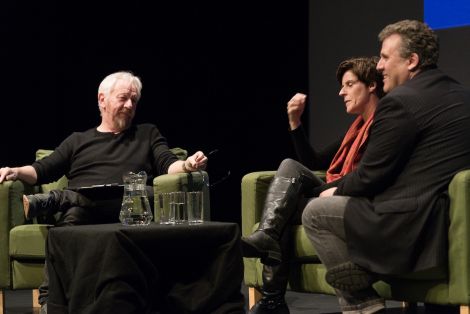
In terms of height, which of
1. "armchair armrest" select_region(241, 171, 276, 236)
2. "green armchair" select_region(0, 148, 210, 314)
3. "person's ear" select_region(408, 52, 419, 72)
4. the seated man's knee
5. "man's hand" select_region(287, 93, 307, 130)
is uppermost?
"person's ear" select_region(408, 52, 419, 72)

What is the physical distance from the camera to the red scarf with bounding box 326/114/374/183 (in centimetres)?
358

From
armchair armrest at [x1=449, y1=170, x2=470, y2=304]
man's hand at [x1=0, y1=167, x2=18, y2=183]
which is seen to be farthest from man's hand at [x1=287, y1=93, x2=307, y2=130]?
man's hand at [x1=0, y1=167, x2=18, y2=183]

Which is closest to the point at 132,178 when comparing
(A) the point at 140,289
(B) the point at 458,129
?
(A) the point at 140,289

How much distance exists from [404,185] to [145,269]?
37.2 inches

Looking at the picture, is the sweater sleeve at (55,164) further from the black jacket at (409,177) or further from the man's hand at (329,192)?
the black jacket at (409,177)

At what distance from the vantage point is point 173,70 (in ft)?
19.0

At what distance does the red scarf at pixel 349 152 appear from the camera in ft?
11.8

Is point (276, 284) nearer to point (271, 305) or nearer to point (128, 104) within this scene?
point (271, 305)

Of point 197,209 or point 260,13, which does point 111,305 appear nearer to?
point 197,209

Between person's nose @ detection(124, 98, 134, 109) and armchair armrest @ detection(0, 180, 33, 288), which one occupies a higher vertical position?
person's nose @ detection(124, 98, 134, 109)

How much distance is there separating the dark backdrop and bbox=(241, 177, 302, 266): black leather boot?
92.3 inches

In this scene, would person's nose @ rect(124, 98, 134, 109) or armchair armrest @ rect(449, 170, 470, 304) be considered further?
person's nose @ rect(124, 98, 134, 109)

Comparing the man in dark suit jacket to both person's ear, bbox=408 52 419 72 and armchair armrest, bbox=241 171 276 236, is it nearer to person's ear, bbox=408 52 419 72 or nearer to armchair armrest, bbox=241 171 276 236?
person's ear, bbox=408 52 419 72

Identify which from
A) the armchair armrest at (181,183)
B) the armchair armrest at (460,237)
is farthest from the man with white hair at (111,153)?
the armchair armrest at (460,237)
